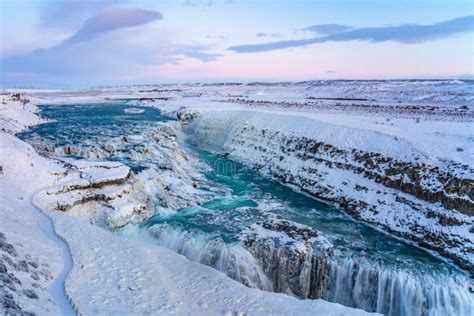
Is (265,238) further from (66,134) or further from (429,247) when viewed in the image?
(66,134)

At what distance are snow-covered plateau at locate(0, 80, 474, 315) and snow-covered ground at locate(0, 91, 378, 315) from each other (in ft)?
0.21

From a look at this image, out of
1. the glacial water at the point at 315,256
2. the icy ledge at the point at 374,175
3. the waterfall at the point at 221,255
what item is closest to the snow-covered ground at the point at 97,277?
the waterfall at the point at 221,255

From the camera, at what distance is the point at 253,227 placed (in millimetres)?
20844

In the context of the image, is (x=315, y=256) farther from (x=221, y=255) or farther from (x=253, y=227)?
(x=221, y=255)

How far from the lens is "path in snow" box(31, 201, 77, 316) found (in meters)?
11.3

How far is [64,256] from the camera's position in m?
14.7

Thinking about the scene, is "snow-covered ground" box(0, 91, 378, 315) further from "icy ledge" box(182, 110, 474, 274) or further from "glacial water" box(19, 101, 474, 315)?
"icy ledge" box(182, 110, 474, 274)

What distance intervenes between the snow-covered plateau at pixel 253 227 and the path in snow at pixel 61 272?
0.06m

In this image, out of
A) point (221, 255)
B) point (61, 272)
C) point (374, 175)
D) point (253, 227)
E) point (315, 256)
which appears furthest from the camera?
point (374, 175)

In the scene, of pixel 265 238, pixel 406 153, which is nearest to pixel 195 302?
pixel 265 238

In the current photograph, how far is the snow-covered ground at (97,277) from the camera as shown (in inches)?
453

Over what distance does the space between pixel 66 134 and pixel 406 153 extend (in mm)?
31465

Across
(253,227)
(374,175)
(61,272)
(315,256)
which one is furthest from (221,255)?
(374,175)

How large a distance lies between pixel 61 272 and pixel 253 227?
10060 mm
